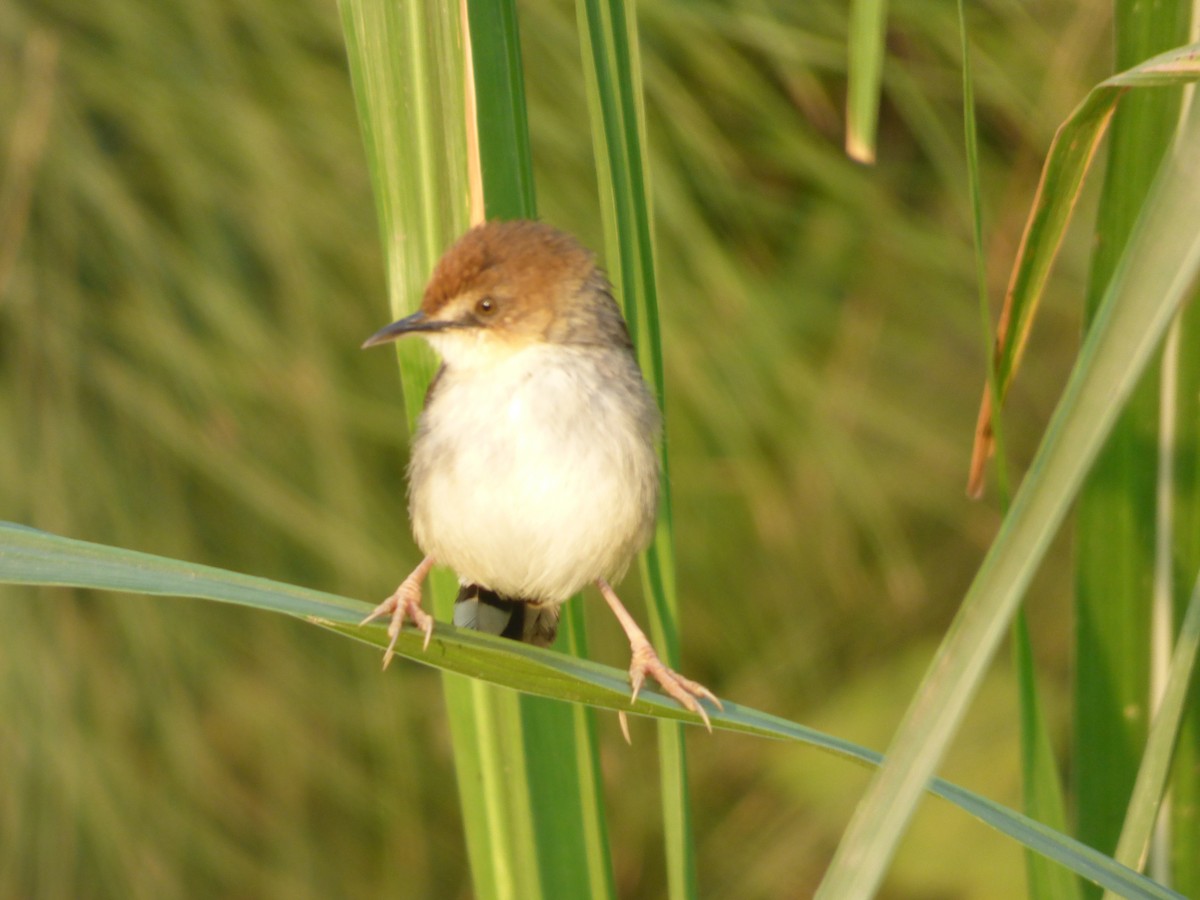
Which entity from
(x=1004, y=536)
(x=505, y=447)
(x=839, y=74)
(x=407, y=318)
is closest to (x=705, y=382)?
(x=839, y=74)

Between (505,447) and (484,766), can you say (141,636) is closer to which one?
(505,447)

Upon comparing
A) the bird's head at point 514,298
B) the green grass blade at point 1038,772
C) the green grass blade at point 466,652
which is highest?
the bird's head at point 514,298

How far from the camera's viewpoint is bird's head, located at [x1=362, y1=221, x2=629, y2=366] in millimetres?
1592

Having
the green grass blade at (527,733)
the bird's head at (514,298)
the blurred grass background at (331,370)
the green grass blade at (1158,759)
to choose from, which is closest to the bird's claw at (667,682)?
the green grass blade at (527,733)

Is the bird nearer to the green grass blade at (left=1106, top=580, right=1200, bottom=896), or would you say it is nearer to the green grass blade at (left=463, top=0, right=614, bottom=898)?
the green grass blade at (left=463, top=0, right=614, bottom=898)

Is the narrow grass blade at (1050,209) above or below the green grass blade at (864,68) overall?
below

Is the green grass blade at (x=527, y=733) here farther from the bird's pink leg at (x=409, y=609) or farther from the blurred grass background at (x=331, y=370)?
the blurred grass background at (x=331, y=370)

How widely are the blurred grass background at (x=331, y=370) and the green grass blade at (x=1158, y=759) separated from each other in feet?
4.75

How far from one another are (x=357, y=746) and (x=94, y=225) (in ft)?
3.64

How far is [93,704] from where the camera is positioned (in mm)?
2275

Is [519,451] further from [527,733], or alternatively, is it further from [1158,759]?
[1158,759]

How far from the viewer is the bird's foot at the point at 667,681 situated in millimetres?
1227

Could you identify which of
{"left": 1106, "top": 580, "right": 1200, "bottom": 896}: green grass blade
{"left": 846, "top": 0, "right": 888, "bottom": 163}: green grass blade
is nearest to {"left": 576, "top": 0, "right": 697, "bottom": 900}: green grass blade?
{"left": 846, "top": 0, "right": 888, "bottom": 163}: green grass blade

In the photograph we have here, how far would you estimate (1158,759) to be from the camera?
0.98 m
